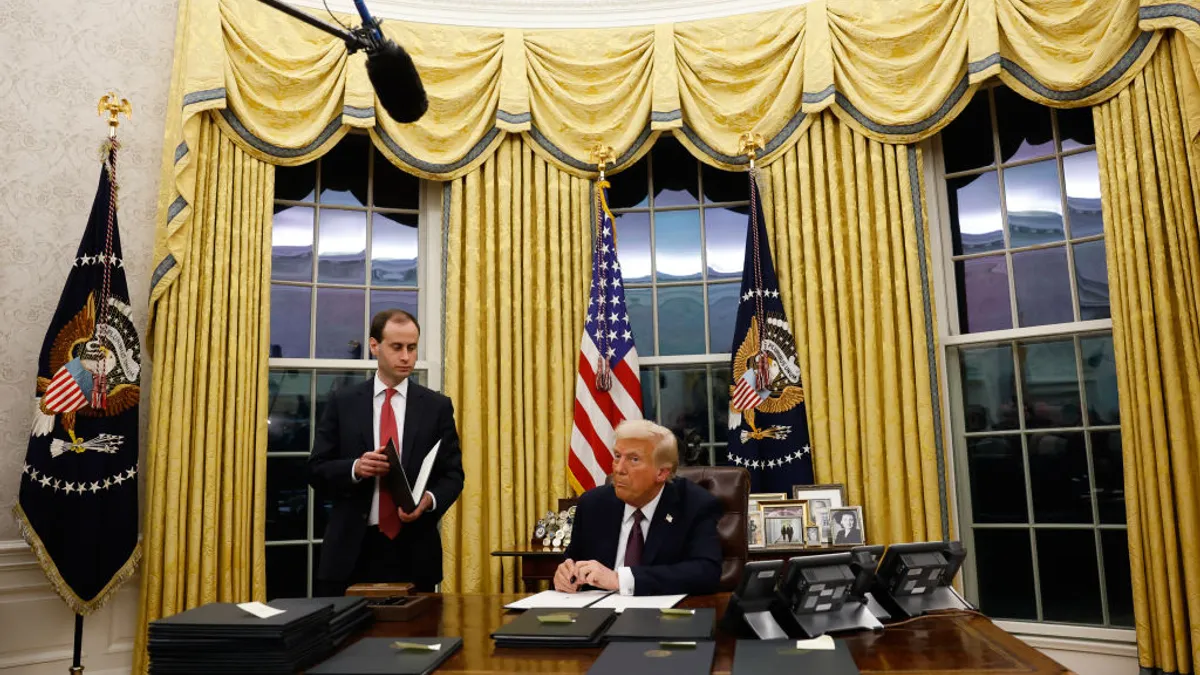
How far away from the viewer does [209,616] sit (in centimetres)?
148

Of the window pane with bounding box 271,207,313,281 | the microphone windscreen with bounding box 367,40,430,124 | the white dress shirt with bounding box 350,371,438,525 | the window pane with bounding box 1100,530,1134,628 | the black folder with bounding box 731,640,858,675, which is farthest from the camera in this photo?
the window pane with bounding box 271,207,313,281

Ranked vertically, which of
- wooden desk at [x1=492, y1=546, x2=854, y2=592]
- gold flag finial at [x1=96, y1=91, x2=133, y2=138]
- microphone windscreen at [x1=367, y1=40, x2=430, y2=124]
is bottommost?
wooden desk at [x1=492, y1=546, x2=854, y2=592]

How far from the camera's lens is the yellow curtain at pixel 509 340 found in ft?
13.5

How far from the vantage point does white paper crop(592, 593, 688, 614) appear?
6.06ft

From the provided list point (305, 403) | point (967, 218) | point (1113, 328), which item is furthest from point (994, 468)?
point (305, 403)

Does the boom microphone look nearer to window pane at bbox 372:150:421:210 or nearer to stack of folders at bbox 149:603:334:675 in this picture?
stack of folders at bbox 149:603:334:675

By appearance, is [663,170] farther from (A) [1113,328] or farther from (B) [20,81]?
(B) [20,81]

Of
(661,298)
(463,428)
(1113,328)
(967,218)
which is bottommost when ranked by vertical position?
(463,428)

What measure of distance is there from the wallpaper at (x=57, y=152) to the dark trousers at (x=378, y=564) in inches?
77.4

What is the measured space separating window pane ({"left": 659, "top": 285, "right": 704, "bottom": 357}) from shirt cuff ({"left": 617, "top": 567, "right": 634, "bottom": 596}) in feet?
8.36

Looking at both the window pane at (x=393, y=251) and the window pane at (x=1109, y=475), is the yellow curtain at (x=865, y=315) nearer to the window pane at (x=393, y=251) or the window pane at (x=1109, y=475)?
the window pane at (x=1109, y=475)

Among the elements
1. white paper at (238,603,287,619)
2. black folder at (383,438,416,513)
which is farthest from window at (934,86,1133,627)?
white paper at (238,603,287,619)

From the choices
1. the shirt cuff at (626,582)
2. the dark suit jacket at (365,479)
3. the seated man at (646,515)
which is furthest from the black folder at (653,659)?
the dark suit jacket at (365,479)

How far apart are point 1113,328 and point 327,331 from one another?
11.7 feet
